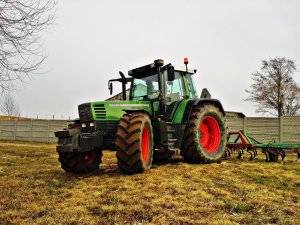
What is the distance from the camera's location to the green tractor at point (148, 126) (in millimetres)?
5871

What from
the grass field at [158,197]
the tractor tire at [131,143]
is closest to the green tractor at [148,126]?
the tractor tire at [131,143]

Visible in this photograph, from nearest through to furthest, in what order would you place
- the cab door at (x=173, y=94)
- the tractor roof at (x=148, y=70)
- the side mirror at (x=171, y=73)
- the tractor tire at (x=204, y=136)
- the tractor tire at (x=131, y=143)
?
the tractor tire at (x=131, y=143), the side mirror at (x=171, y=73), the tractor roof at (x=148, y=70), the tractor tire at (x=204, y=136), the cab door at (x=173, y=94)

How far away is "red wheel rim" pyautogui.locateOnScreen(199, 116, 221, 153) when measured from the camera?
834cm

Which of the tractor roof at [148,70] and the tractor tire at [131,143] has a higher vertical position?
the tractor roof at [148,70]

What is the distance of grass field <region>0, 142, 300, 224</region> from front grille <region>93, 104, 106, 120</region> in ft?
3.99

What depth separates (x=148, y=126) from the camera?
20.7 ft

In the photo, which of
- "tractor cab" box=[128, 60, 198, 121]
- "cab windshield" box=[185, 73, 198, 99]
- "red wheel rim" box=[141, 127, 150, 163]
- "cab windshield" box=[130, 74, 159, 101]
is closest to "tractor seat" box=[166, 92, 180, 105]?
"tractor cab" box=[128, 60, 198, 121]

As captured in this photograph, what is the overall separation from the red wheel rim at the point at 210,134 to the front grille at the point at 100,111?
282cm

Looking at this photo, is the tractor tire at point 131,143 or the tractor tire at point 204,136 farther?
the tractor tire at point 204,136

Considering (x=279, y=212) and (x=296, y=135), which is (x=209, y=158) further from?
(x=296, y=135)

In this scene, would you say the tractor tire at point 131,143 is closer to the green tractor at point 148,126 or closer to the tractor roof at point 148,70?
the green tractor at point 148,126

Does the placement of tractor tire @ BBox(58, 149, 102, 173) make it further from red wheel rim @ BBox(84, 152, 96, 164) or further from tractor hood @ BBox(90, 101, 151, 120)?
tractor hood @ BBox(90, 101, 151, 120)

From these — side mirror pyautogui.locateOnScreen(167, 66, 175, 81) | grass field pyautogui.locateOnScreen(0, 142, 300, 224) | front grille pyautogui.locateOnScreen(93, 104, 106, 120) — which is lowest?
grass field pyautogui.locateOnScreen(0, 142, 300, 224)

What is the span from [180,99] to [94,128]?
2.48 m
